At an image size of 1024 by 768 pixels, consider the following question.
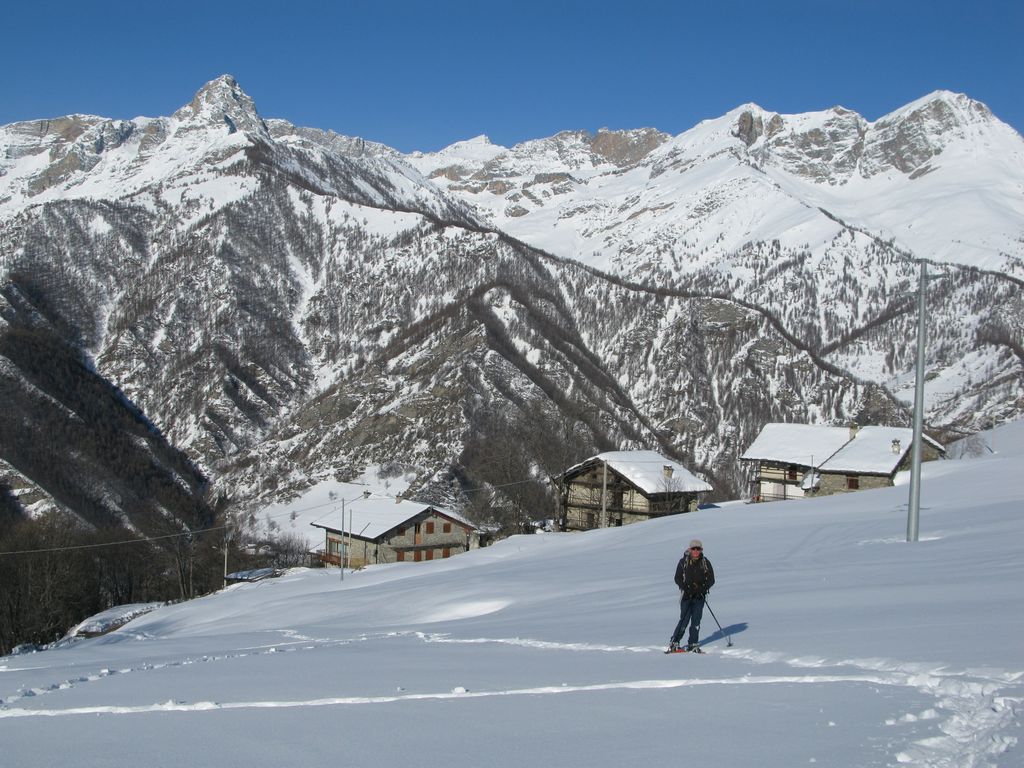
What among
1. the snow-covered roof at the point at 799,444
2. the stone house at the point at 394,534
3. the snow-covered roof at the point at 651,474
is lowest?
the stone house at the point at 394,534

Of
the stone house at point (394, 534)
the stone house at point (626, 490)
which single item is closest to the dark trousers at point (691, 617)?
the stone house at point (626, 490)

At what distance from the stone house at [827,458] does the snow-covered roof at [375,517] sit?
24753mm

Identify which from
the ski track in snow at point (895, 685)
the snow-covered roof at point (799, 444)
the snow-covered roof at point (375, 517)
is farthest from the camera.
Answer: the snow-covered roof at point (375, 517)

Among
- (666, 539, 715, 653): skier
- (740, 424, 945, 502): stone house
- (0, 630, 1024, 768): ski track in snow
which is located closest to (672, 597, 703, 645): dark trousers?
Result: (666, 539, 715, 653): skier

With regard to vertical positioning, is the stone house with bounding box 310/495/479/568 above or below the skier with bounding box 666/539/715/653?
below

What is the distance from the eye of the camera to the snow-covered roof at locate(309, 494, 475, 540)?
65.1 metres

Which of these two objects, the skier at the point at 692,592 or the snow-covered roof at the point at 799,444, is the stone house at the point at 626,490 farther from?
the skier at the point at 692,592

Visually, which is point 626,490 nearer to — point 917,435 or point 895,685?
point 917,435

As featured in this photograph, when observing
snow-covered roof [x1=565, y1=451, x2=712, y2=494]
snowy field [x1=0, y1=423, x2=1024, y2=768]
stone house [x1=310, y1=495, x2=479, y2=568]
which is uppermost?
snow-covered roof [x1=565, y1=451, x2=712, y2=494]

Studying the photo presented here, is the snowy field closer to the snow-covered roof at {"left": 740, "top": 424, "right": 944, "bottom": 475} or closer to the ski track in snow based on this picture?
the ski track in snow

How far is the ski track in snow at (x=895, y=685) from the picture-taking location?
605cm

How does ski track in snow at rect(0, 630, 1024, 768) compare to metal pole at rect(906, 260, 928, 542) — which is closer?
ski track in snow at rect(0, 630, 1024, 768)

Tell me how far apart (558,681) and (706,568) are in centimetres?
338

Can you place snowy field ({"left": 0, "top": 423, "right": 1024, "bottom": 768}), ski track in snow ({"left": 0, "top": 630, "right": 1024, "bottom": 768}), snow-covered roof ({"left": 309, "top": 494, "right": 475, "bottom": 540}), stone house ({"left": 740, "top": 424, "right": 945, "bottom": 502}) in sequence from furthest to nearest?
snow-covered roof ({"left": 309, "top": 494, "right": 475, "bottom": 540}) < stone house ({"left": 740, "top": 424, "right": 945, "bottom": 502}) < snowy field ({"left": 0, "top": 423, "right": 1024, "bottom": 768}) < ski track in snow ({"left": 0, "top": 630, "right": 1024, "bottom": 768})
